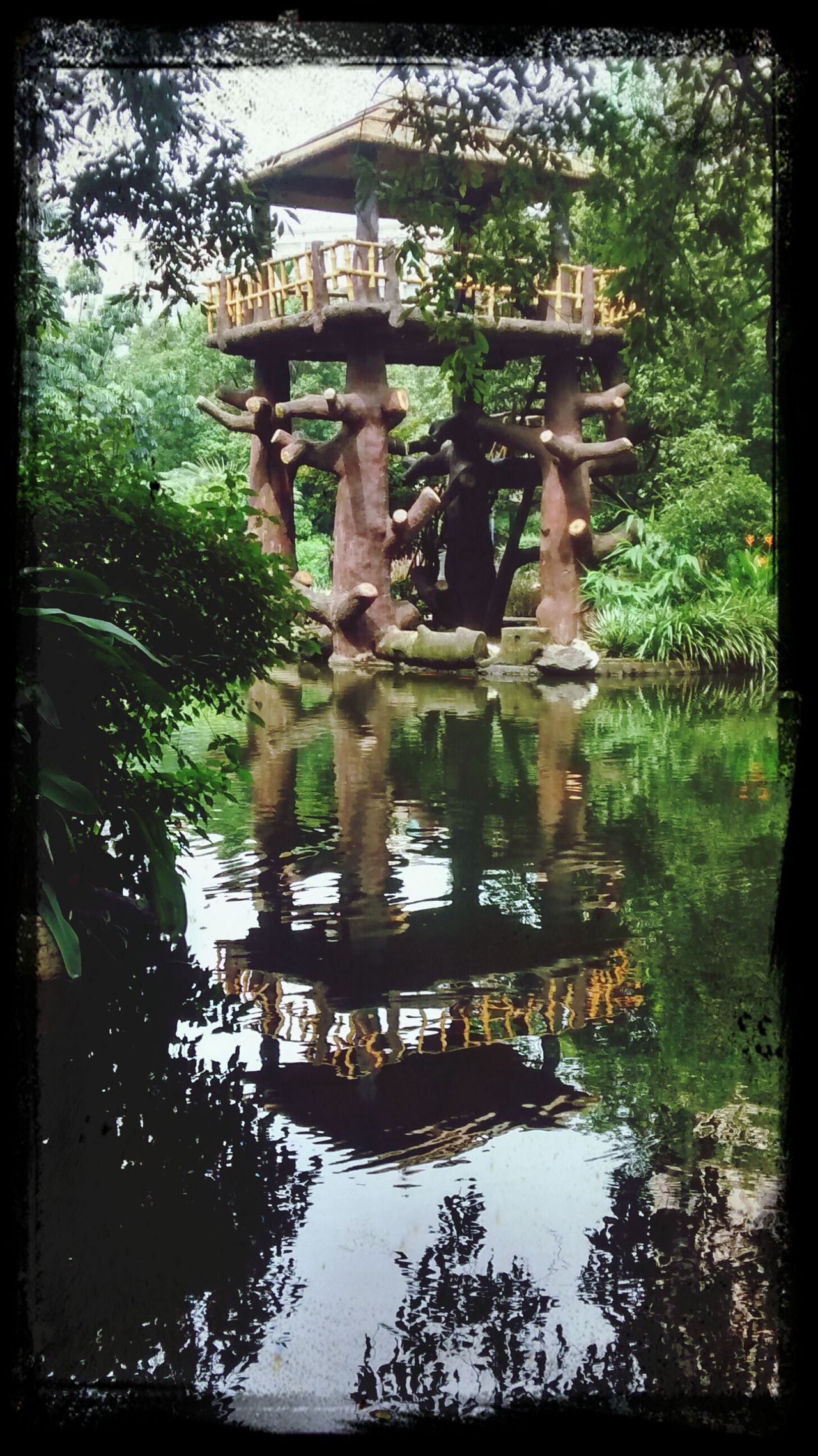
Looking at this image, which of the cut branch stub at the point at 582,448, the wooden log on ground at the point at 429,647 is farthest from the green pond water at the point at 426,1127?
the cut branch stub at the point at 582,448

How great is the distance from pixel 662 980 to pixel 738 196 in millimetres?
1367

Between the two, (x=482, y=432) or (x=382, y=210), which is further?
(x=482, y=432)

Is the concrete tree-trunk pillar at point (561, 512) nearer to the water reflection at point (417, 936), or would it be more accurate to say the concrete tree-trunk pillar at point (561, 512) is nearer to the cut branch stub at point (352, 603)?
the water reflection at point (417, 936)

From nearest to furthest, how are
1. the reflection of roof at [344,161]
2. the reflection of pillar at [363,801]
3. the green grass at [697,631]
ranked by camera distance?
the reflection of roof at [344,161]
the green grass at [697,631]
the reflection of pillar at [363,801]

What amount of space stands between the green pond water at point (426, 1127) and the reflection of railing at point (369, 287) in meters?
0.85

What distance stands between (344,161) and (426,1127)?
1.57m

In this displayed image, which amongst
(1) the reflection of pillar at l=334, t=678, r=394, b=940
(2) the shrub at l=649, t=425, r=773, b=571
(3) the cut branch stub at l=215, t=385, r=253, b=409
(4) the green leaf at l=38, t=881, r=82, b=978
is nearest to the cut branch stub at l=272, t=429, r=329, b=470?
(3) the cut branch stub at l=215, t=385, r=253, b=409

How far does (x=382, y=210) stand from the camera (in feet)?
7.41

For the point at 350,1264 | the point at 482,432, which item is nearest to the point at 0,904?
the point at 350,1264

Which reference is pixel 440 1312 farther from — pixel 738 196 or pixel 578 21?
pixel 738 196

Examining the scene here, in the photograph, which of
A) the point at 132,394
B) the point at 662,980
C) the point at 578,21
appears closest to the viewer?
the point at 578,21

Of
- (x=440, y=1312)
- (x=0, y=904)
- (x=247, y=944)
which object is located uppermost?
(x=0, y=904)

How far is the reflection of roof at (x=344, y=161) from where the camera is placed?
1.94 metres

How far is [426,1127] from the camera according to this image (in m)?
1.86
